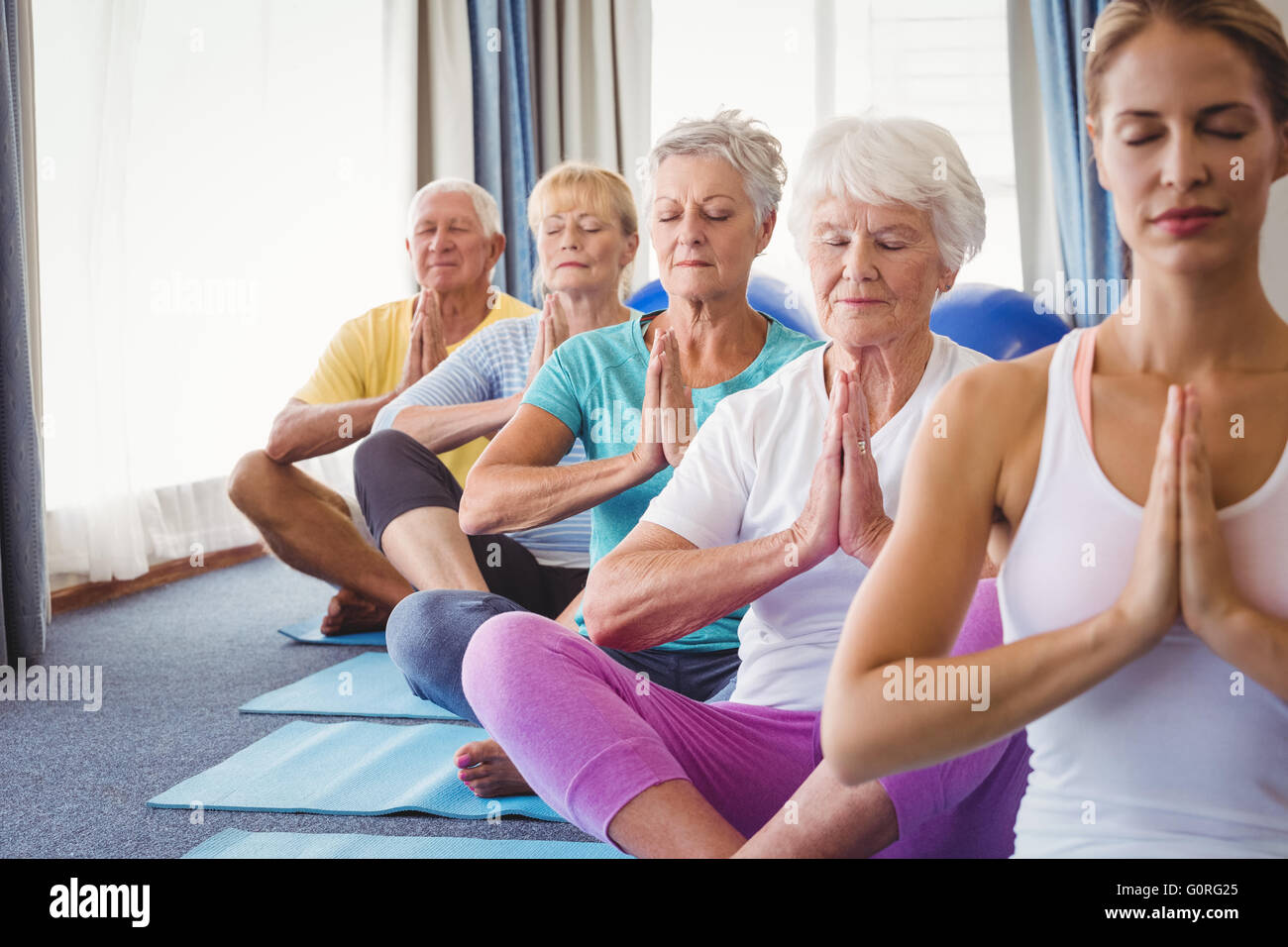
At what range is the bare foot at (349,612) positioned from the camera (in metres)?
2.74

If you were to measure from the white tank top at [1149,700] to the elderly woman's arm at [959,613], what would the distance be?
0.03 m

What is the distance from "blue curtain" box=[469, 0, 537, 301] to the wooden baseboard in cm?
126

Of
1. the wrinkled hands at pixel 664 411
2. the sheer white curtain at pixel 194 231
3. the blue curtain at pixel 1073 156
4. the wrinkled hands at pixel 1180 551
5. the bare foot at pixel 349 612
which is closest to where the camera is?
the wrinkled hands at pixel 1180 551

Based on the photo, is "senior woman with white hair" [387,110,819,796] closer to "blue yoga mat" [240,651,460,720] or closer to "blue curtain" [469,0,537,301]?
"blue yoga mat" [240,651,460,720]

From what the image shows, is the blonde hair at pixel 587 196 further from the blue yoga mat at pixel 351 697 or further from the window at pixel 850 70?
the window at pixel 850 70

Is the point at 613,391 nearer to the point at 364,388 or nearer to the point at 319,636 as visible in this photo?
the point at 364,388

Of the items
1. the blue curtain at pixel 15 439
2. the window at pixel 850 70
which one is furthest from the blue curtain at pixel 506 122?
the blue curtain at pixel 15 439

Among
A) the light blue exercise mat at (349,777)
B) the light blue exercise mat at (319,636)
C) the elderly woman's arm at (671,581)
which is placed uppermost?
the elderly woman's arm at (671,581)

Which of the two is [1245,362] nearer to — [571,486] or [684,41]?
[571,486]

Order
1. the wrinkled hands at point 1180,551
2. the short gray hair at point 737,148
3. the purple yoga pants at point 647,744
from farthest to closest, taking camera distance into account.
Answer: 1. the short gray hair at point 737,148
2. the purple yoga pants at point 647,744
3. the wrinkled hands at point 1180,551

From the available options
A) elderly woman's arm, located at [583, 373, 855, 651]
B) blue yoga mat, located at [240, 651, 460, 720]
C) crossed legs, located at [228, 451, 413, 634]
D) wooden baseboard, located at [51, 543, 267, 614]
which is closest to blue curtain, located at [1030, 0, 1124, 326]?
crossed legs, located at [228, 451, 413, 634]

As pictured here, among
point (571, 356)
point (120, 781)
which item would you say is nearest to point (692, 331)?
point (571, 356)

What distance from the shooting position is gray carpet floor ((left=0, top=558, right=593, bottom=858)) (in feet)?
5.14
